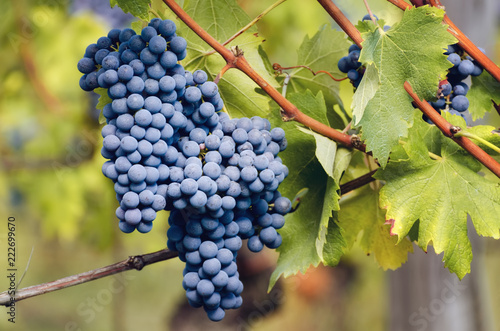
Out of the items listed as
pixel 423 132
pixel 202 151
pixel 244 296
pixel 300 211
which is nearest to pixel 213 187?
pixel 202 151

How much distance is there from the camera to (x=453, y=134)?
29.3 inches

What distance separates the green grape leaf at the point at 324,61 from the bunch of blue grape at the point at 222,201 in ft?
0.74

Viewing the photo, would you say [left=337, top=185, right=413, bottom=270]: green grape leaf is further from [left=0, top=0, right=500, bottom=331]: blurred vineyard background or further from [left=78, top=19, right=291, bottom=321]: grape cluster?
[left=0, top=0, right=500, bottom=331]: blurred vineyard background

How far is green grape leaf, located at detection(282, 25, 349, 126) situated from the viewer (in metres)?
0.94

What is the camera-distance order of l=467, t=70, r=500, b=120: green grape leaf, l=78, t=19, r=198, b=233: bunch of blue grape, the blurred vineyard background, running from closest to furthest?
1. l=78, t=19, r=198, b=233: bunch of blue grape
2. l=467, t=70, r=500, b=120: green grape leaf
3. the blurred vineyard background

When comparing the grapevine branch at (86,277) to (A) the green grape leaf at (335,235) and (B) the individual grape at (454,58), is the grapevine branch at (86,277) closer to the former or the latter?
(A) the green grape leaf at (335,235)

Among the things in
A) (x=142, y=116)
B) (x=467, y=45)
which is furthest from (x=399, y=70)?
(x=142, y=116)

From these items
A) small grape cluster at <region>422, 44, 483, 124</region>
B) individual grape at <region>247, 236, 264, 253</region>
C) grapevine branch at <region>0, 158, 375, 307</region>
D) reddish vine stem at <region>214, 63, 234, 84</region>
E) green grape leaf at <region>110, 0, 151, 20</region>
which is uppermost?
green grape leaf at <region>110, 0, 151, 20</region>

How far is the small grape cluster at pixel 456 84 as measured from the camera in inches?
32.0

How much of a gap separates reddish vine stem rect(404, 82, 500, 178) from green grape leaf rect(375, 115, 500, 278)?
0.02 meters

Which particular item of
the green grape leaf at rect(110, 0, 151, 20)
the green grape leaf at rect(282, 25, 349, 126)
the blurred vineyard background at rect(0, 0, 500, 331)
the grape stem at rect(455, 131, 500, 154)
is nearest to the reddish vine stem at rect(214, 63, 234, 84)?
the green grape leaf at rect(110, 0, 151, 20)

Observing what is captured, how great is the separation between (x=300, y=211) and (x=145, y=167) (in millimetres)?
302

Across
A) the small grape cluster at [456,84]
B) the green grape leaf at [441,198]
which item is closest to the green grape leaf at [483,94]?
the small grape cluster at [456,84]

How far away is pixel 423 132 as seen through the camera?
79 cm
